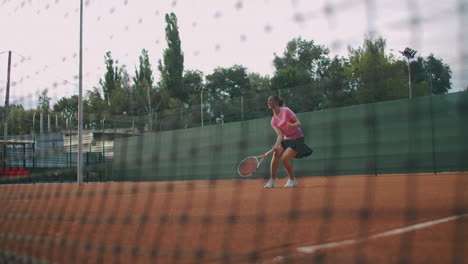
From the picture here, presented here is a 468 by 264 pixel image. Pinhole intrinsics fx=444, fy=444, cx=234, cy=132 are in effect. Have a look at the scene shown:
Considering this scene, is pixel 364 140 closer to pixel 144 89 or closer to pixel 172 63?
pixel 144 89

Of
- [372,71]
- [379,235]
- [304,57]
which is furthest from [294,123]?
[379,235]

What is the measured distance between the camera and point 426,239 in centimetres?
215

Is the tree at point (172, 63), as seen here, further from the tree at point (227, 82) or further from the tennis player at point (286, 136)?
the tennis player at point (286, 136)

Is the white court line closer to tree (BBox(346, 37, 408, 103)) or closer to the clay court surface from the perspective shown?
the clay court surface

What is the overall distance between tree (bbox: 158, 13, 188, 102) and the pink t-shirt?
217cm

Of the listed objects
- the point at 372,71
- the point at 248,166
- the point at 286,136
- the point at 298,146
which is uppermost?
the point at 372,71

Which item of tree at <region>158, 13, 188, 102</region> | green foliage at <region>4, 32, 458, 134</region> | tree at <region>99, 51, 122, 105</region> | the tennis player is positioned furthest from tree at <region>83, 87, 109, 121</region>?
the tennis player

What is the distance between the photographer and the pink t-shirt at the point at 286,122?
5.75 metres

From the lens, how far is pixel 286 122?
5.79 meters

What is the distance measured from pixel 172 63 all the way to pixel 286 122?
2.89 meters

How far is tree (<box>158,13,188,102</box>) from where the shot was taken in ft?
9.67

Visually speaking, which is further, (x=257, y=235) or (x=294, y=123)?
(x=294, y=123)

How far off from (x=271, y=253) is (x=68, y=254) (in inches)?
46.6

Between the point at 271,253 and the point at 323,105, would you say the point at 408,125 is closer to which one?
the point at 323,105
